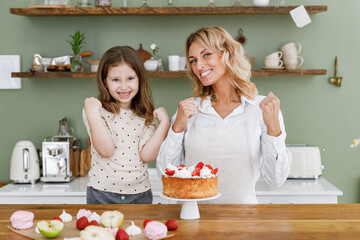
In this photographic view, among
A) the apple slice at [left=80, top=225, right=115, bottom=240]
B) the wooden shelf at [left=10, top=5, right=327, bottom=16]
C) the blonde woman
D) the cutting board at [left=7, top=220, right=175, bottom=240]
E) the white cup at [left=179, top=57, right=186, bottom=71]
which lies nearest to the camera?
the apple slice at [left=80, top=225, right=115, bottom=240]

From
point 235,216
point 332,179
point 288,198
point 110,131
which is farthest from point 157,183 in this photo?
point 235,216

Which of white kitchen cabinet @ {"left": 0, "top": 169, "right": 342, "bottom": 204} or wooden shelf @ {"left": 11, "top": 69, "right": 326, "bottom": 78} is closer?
white kitchen cabinet @ {"left": 0, "top": 169, "right": 342, "bottom": 204}

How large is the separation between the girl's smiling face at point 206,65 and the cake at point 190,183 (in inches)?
20.9

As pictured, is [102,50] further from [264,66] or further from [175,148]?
[175,148]

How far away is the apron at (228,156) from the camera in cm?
194

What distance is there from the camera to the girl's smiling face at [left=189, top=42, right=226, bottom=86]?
193 cm

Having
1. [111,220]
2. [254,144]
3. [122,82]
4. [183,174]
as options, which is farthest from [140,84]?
[111,220]

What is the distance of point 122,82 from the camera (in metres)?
2.04

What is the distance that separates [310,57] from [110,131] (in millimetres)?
1795

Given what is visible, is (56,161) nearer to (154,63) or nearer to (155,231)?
(154,63)

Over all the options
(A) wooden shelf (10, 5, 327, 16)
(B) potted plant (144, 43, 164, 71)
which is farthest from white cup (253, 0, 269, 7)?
(B) potted plant (144, 43, 164, 71)

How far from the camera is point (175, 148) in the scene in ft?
6.23

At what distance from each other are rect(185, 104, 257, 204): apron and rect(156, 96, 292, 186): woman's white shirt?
0.09 feet

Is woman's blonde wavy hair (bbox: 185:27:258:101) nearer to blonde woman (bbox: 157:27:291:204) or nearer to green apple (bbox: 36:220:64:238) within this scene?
blonde woman (bbox: 157:27:291:204)
